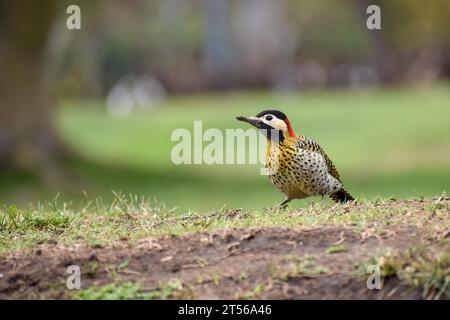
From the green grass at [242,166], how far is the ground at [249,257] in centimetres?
417

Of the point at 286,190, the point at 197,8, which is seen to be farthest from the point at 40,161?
the point at 197,8

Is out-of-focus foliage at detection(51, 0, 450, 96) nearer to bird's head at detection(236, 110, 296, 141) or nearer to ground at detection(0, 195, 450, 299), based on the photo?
bird's head at detection(236, 110, 296, 141)

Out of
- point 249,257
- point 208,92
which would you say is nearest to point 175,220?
point 249,257

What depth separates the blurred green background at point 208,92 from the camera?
20641 mm

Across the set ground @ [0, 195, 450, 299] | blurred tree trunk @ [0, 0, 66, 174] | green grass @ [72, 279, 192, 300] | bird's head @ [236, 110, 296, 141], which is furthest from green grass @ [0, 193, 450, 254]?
blurred tree trunk @ [0, 0, 66, 174]

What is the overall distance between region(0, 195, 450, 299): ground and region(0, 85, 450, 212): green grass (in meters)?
4.17

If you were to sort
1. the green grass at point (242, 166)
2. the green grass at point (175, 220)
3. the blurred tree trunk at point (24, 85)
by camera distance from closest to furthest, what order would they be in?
the green grass at point (175, 220)
the green grass at point (242, 166)
the blurred tree trunk at point (24, 85)

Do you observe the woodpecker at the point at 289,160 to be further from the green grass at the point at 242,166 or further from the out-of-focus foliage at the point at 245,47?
the out-of-focus foliage at the point at 245,47

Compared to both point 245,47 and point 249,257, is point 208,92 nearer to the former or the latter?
point 245,47

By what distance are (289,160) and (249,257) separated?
78.3 inches

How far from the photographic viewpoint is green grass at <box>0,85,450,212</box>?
20172 mm

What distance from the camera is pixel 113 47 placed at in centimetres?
6281

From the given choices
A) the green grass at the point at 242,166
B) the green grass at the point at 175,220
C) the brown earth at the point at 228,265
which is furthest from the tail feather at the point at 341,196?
the green grass at the point at 242,166

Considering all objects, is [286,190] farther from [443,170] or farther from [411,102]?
[411,102]
